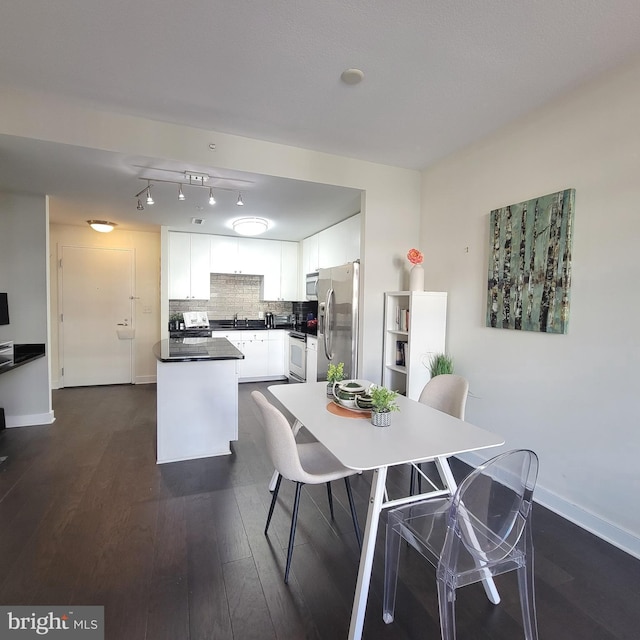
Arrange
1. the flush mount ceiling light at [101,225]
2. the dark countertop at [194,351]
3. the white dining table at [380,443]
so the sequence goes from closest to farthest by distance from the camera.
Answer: the white dining table at [380,443] → the dark countertop at [194,351] → the flush mount ceiling light at [101,225]

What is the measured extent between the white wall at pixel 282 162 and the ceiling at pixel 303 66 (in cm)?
9

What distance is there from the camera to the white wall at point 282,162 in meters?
2.40

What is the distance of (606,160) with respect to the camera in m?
2.06

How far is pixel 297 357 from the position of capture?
17.4 feet

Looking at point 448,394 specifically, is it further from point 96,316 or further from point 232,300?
point 96,316

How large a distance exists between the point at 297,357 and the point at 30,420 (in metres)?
3.11

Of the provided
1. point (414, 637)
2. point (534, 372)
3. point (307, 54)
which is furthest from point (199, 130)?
point (414, 637)

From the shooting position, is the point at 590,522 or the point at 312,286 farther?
the point at 312,286

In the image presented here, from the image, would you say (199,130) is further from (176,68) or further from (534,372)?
(534,372)

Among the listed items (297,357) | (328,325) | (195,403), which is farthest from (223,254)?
(195,403)

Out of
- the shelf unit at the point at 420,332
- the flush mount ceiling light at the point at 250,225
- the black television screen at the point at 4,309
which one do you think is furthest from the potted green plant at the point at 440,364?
the black television screen at the point at 4,309

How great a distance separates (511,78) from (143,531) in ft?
11.0

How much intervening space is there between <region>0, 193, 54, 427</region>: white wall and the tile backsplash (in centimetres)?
215

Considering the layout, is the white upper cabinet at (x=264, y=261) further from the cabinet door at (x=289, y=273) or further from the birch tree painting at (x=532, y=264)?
the birch tree painting at (x=532, y=264)
